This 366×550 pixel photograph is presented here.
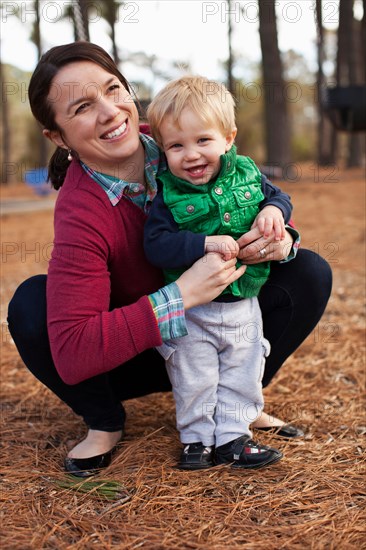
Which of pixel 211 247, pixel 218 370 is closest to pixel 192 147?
pixel 211 247

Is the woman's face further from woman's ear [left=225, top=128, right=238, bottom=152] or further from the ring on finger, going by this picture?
the ring on finger

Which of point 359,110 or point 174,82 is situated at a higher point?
point 174,82

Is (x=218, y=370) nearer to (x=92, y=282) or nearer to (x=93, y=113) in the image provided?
(x=92, y=282)

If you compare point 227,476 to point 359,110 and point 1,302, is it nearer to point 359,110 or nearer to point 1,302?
point 1,302

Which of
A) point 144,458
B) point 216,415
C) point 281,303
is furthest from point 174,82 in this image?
point 144,458

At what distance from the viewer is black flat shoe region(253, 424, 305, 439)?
80.6 inches

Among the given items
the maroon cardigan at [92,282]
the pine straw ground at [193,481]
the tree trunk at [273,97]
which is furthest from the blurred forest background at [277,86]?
the pine straw ground at [193,481]

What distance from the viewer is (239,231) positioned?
1.79 m

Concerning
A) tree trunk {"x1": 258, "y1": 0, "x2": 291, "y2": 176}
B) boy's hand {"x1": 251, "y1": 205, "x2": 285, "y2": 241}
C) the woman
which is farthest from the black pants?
tree trunk {"x1": 258, "y1": 0, "x2": 291, "y2": 176}

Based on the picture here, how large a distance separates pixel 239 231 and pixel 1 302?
2.56 metres

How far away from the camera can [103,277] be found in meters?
1.72

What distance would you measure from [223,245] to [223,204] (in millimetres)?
126

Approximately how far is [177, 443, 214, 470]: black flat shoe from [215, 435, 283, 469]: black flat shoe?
0.03m

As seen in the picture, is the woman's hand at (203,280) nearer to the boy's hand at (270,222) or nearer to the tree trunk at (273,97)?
the boy's hand at (270,222)
